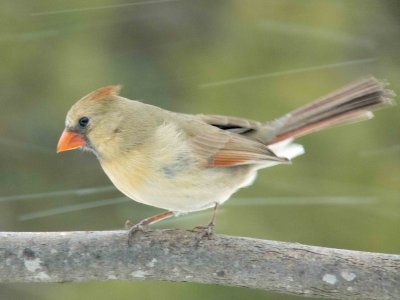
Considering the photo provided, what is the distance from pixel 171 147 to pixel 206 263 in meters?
0.48

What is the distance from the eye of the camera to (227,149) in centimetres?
341

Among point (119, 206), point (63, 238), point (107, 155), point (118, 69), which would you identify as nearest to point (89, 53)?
point (118, 69)

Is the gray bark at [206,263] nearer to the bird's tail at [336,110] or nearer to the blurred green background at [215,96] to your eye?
the bird's tail at [336,110]

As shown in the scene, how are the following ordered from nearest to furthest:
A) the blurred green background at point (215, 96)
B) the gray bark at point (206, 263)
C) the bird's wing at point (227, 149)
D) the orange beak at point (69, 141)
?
1. the gray bark at point (206, 263)
2. the orange beak at point (69, 141)
3. the bird's wing at point (227, 149)
4. the blurred green background at point (215, 96)

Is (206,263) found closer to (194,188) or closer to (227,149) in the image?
(194,188)

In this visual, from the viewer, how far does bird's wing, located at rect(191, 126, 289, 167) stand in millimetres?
3318

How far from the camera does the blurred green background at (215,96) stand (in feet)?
12.9

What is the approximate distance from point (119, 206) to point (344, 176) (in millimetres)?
1088

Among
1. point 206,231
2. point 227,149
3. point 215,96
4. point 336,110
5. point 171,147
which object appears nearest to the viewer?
point 206,231

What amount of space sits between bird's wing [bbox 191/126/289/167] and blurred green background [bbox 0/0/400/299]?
60 centimetres

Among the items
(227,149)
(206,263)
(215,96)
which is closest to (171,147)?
(227,149)

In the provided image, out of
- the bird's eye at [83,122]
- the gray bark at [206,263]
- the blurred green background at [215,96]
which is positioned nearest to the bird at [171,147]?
the bird's eye at [83,122]

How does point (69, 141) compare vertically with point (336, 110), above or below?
below

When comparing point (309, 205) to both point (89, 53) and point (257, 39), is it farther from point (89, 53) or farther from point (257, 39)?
point (89, 53)
